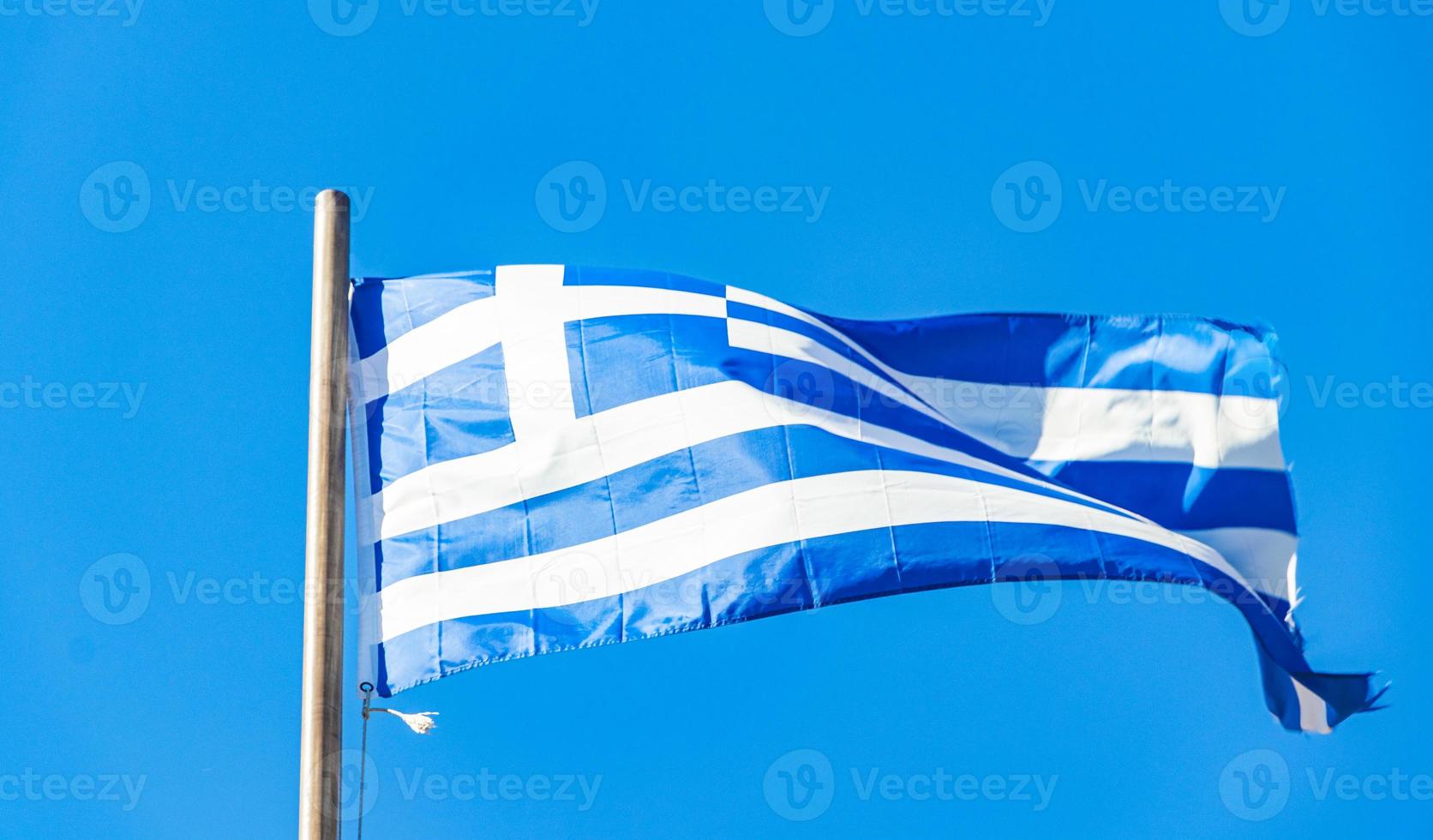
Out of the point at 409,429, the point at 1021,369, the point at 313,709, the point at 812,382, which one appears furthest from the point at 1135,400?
the point at 313,709

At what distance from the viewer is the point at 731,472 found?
39.8 feet

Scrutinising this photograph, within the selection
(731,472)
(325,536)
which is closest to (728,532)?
(731,472)

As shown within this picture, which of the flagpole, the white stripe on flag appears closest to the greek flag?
the white stripe on flag

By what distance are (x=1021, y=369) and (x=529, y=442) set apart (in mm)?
3744

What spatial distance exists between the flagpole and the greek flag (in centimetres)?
100

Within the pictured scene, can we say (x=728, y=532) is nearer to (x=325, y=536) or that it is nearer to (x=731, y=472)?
(x=731, y=472)

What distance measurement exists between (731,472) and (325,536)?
9.37 ft

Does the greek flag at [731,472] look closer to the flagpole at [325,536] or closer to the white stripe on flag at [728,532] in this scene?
the white stripe on flag at [728,532]

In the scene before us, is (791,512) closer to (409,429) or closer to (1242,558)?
(409,429)

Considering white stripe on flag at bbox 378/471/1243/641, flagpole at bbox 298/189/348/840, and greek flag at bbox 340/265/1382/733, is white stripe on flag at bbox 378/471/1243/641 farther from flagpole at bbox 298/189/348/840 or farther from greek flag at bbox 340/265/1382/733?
flagpole at bbox 298/189/348/840

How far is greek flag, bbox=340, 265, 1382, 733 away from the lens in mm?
11664

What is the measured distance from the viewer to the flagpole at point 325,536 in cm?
1005

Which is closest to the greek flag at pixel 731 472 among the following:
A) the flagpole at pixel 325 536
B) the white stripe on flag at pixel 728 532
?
the white stripe on flag at pixel 728 532

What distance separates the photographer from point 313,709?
10148 mm
